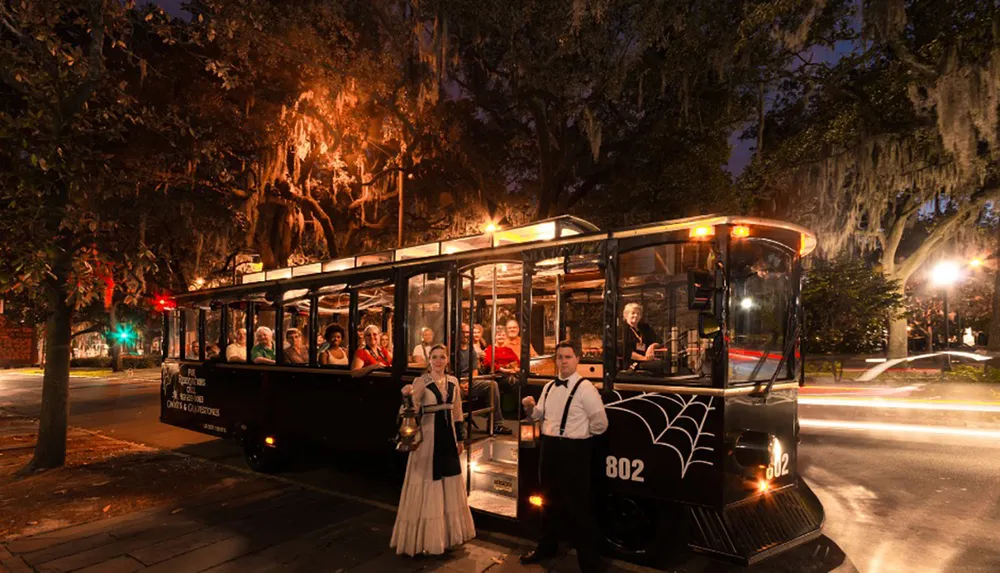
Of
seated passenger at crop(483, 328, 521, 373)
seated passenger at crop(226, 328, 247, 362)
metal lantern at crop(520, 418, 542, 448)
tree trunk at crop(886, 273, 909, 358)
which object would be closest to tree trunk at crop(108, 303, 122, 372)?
seated passenger at crop(226, 328, 247, 362)

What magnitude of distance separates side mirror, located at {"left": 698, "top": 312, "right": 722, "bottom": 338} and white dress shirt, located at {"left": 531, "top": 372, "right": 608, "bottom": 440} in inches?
41.0

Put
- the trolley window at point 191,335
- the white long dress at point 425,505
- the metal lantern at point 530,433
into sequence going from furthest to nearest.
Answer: the trolley window at point 191,335 → the metal lantern at point 530,433 → the white long dress at point 425,505

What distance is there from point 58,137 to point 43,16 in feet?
7.69

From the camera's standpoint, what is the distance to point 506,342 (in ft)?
28.9

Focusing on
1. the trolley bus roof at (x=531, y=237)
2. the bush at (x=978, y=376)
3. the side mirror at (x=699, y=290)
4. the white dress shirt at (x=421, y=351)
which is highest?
the trolley bus roof at (x=531, y=237)

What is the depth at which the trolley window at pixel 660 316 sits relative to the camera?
5352 millimetres

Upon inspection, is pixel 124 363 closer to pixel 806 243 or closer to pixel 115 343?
pixel 115 343

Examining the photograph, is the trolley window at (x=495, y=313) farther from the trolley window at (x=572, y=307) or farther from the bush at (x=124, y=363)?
the bush at (x=124, y=363)

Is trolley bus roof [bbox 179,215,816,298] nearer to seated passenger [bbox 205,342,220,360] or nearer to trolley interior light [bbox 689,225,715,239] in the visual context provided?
trolley interior light [bbox 689,225,715,239]

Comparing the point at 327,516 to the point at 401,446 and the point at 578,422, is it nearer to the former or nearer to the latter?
the point at 401,446

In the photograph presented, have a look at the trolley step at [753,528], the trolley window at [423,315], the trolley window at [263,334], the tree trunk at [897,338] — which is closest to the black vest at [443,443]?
the trolley window at [423,315]

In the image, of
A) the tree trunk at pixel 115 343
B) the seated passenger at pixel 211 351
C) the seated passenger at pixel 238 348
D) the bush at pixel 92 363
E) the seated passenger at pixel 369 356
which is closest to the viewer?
the seated passenger at pixel 369 356

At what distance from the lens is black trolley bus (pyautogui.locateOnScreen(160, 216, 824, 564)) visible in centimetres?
496

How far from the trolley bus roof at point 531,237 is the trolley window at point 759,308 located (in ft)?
0.90
